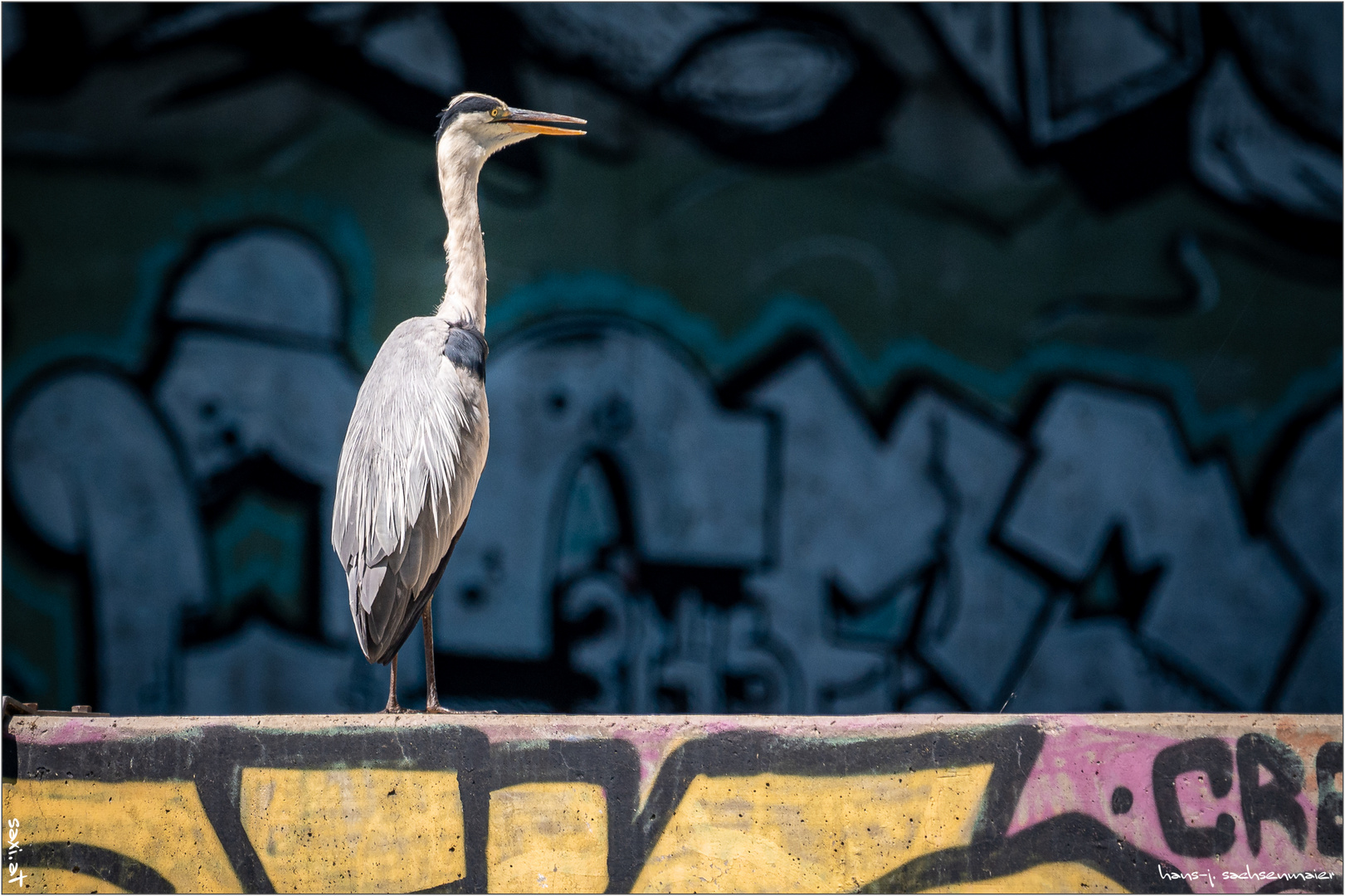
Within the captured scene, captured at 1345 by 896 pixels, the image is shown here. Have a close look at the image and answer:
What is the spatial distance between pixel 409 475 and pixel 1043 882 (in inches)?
91.2

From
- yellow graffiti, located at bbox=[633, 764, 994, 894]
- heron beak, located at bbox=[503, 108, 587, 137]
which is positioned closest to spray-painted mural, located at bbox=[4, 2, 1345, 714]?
heron beak, located at bbox=[503, 108, 587, 137]

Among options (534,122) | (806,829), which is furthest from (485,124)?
(806,829)

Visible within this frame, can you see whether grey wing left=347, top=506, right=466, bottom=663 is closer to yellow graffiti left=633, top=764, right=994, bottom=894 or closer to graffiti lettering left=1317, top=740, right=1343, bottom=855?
yellow graffiti left=633, top=764, right=994, bottom=894

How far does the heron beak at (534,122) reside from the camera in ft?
12.1

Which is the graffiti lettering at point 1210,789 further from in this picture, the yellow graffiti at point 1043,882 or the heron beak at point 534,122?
the heron beak at point 534,122

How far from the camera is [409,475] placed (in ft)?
10.3

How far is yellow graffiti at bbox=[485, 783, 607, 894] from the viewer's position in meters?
2.53

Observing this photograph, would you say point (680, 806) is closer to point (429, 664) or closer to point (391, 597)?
point (429, 664)

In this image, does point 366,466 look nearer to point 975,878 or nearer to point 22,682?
point 975,878

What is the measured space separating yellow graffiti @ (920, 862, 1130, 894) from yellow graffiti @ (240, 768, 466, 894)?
53.5 inches

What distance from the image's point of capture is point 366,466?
325 centimetres

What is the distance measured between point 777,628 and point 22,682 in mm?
4941

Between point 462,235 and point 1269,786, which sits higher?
point 462,235

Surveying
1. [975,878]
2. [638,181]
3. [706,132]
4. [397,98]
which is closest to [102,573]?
[397,98]
